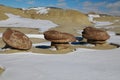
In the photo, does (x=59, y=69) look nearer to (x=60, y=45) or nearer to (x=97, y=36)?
(x=60, y=45)

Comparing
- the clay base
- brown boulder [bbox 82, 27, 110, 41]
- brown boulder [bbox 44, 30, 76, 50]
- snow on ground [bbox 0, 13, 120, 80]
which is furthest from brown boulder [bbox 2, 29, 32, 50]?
brown boulder [bbox 82, 27, 110, 41]

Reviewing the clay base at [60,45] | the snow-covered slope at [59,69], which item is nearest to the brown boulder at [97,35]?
the clay base at [60,45]

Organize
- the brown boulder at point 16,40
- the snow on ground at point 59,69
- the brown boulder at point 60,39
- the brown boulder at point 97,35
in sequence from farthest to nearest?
1. the brown boulder at point 97,35
2. the brown boulder at point 60,39
3. the brown boulder at point 16,40
4. the snow on ground at point 59,69

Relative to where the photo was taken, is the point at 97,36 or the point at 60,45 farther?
the point at 97,36

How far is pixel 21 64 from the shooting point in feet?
62.8

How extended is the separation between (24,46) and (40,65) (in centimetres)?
718

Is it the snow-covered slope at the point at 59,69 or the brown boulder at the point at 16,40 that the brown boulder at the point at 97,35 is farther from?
the snow-covered slope at the point at 59,69

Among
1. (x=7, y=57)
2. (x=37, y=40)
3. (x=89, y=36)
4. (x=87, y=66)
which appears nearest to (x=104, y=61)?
(x=87, y=66)

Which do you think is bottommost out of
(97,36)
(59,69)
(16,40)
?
(59,69)

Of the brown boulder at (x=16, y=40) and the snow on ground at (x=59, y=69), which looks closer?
the snow on ground at (x=59, y=69)

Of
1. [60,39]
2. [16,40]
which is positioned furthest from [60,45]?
[16,40]

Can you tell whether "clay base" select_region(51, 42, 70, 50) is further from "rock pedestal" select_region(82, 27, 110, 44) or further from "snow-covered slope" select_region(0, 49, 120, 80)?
"snow-covered slope" select_region(0, 49, 120, 80)

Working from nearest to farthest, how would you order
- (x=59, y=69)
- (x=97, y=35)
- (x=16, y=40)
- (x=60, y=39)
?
(x=59, y=69)
(x=16, y=40)
(x=60, y=39)
(x=97, y=35)

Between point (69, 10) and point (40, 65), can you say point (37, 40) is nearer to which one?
point (40, 65)
